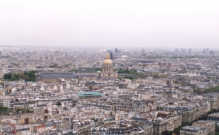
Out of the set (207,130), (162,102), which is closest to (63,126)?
(207,130)

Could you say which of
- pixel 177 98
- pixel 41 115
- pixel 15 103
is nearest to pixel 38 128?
pixel 41 115

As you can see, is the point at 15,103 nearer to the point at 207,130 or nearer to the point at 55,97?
the point at 55,97

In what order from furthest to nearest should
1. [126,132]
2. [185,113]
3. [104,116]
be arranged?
[185,113]
[104,116]
[126,132]

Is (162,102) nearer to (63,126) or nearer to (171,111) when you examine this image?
(171,111)

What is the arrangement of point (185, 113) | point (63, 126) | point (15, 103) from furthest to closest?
A: point (15, 103), point (185, 113), point (63, 126)

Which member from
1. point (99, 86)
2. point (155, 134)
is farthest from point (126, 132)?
point (99, 86)

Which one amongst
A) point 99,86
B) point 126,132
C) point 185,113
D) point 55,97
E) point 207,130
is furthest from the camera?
point 99,86

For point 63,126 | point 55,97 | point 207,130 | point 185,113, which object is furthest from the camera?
point 55,97

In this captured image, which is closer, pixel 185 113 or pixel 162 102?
pixel 185 113

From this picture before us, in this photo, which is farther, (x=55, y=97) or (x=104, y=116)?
(x=55, y=97)
